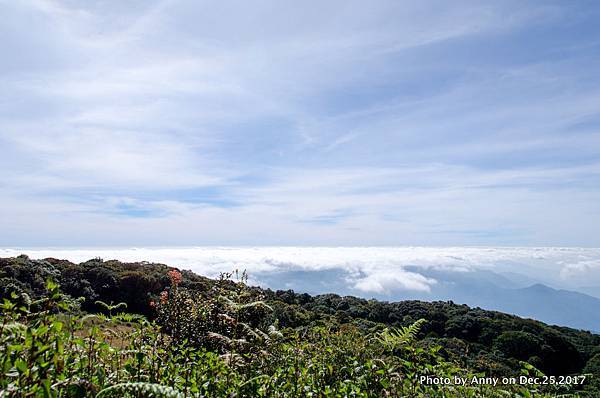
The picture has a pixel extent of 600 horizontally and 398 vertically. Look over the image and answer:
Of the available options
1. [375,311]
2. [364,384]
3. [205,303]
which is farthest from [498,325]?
[364,384]

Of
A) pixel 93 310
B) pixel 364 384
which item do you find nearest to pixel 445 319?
pixel 93 310

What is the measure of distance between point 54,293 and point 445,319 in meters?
29.0

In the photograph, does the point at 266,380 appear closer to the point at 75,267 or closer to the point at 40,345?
the point at 40,345

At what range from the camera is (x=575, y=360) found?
2402 cm

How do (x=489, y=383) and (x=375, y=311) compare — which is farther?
(x=375, y=311)

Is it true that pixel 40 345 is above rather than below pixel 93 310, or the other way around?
above

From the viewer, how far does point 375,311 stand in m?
27.7

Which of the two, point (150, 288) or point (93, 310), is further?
point (150, 288)

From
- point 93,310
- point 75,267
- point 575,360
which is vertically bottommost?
point 575,360

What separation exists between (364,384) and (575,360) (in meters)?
26.0

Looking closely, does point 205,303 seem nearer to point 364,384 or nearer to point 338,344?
point 338,344

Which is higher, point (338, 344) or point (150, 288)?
point (338, 344)

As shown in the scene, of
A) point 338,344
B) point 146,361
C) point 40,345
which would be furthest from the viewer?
point 338,344

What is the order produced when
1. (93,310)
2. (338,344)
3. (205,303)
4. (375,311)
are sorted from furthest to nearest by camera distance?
(375,311), (93,310), (205,303), (338,344)
